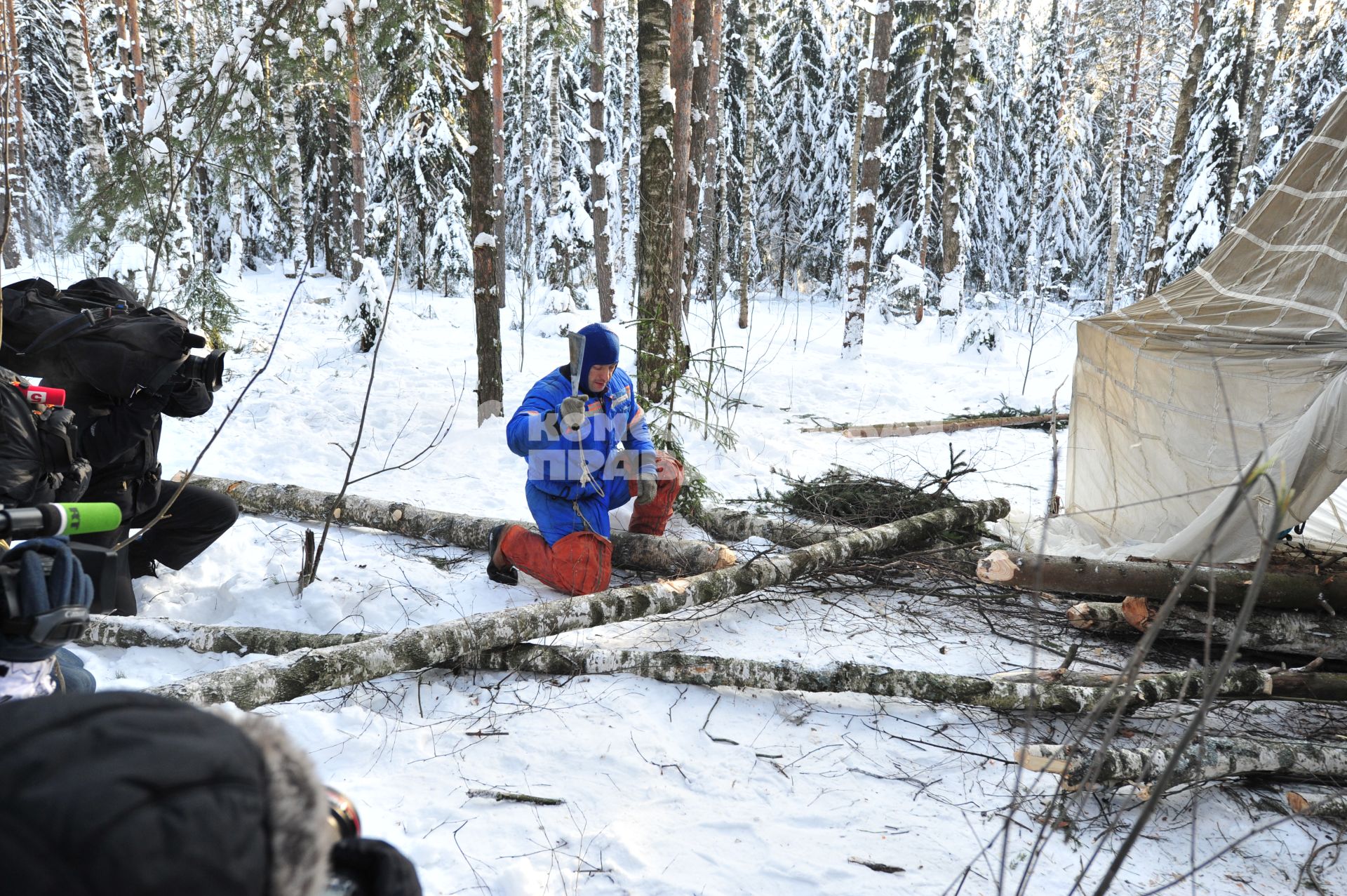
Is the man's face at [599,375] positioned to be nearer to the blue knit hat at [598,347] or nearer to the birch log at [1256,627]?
the blue knit hat at [598,347]

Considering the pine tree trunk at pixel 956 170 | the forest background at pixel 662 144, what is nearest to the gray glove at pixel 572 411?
the forest background at pixel 662 144

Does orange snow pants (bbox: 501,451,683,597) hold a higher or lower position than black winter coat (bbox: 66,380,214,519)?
lower

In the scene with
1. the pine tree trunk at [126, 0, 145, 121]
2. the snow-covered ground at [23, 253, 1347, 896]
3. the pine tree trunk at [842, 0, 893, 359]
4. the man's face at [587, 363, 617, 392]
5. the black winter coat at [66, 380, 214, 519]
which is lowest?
the snow-covered ground at [23, 253, 1347, 896]

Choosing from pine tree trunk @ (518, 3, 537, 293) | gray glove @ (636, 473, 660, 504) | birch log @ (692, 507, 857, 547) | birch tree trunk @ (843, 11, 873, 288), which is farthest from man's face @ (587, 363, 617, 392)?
birch tree trunk @ (843, 11, 873, 288)

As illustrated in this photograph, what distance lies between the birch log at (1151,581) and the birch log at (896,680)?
0.55 m

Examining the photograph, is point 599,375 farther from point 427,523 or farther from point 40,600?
point 40,600

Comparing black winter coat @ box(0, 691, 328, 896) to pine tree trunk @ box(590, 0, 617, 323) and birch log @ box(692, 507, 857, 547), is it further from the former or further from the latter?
pine tree trunk @ box(590, 0, 617, 323)

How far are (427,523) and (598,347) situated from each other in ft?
5.93

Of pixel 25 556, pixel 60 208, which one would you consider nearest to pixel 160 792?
pixel 25 556

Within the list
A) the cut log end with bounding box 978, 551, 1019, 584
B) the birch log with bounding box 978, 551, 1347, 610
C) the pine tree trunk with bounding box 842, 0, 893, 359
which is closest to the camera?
the birch log with bounding box 978, 551, 1347, 610

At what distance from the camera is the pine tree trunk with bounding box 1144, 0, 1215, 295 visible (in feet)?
35.5

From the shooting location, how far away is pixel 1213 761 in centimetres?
281

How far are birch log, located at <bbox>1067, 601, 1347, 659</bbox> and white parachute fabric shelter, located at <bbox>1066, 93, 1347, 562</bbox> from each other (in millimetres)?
400

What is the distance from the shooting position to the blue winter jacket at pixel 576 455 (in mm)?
4422
